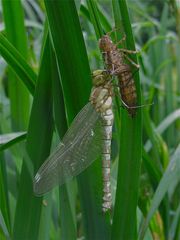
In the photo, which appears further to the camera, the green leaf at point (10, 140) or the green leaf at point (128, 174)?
the green leaf at point (10, 140)

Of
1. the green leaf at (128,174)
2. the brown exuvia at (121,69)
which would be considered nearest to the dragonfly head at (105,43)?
the brown exuvia at (121,69)

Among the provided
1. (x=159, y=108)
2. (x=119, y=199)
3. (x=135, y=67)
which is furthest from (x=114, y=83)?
(x=159, y=108)

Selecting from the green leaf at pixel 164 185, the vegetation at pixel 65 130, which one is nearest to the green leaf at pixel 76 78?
the vegetation at pixel 65 130

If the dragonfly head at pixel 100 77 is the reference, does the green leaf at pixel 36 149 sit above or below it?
below

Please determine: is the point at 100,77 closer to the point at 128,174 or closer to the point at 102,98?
the point at 102,98

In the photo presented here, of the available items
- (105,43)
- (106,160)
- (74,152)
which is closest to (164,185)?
(106,160)

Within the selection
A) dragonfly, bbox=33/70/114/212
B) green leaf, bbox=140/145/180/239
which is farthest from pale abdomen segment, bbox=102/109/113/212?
green leaf, bbox=140/145/180/239

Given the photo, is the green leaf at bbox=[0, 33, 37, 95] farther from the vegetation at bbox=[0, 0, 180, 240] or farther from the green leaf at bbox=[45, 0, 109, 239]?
the green leaf at bbox=[45, 0, 109, 239]

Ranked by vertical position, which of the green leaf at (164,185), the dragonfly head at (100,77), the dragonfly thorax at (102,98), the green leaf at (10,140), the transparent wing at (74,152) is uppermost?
the dragonfly head at (100,77)

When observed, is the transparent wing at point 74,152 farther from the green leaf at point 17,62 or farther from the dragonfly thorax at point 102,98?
the green leaf at point 17,62
